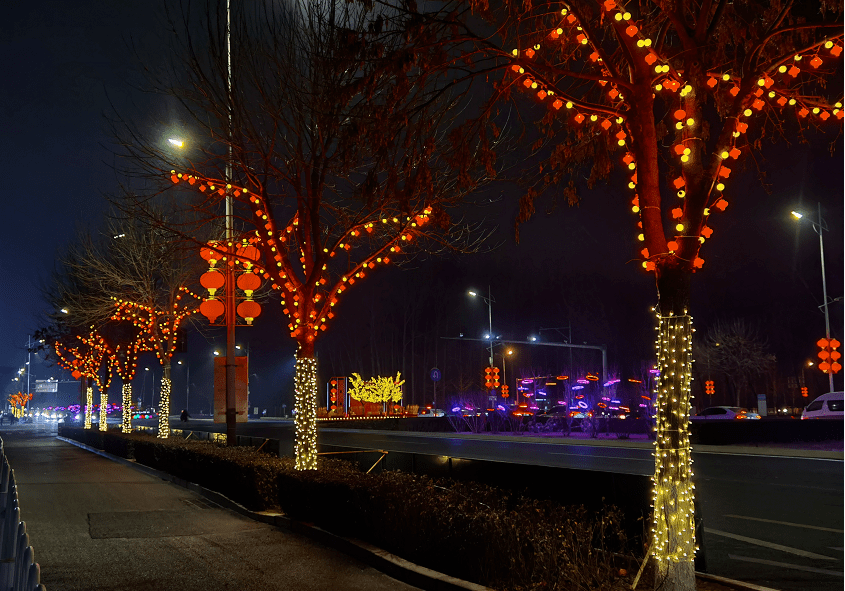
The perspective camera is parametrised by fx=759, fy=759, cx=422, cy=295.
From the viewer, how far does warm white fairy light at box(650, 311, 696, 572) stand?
21.2ft

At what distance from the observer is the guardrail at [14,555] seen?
11.8 feet

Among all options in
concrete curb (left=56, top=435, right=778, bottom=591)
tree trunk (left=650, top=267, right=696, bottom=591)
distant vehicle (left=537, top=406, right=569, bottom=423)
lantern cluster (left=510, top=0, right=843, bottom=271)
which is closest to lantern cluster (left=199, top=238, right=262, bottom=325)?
concrete curb (left=56, top=435, right=778, bottom=591)

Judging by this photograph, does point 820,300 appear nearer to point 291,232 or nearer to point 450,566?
point 291,232

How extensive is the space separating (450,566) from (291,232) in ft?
31.3

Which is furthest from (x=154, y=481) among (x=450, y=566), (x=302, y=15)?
(x=450, y=566)

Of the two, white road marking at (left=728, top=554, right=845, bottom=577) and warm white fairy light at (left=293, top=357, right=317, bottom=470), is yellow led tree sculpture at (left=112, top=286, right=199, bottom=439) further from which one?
white road marking at (left=728, top=554, right=845, bottom=577)

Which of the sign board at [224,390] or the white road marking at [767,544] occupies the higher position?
the sign board at [224,390]

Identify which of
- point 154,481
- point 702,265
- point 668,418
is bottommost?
point 154,481

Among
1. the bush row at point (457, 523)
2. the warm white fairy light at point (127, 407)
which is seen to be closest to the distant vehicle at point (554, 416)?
the warm white fairy light at point (127, 407)

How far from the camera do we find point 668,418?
6.66m

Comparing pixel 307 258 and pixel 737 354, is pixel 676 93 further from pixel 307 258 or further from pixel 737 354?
pixel 737 354

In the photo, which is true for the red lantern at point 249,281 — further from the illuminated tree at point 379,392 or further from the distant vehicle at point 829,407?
the illuminated tree at point 379,392

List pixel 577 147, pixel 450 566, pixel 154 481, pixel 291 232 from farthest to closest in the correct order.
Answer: pixel 154 481
pixel 291 232
pixel 577 147
pixel 450 566

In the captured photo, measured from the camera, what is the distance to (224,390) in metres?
18.7
